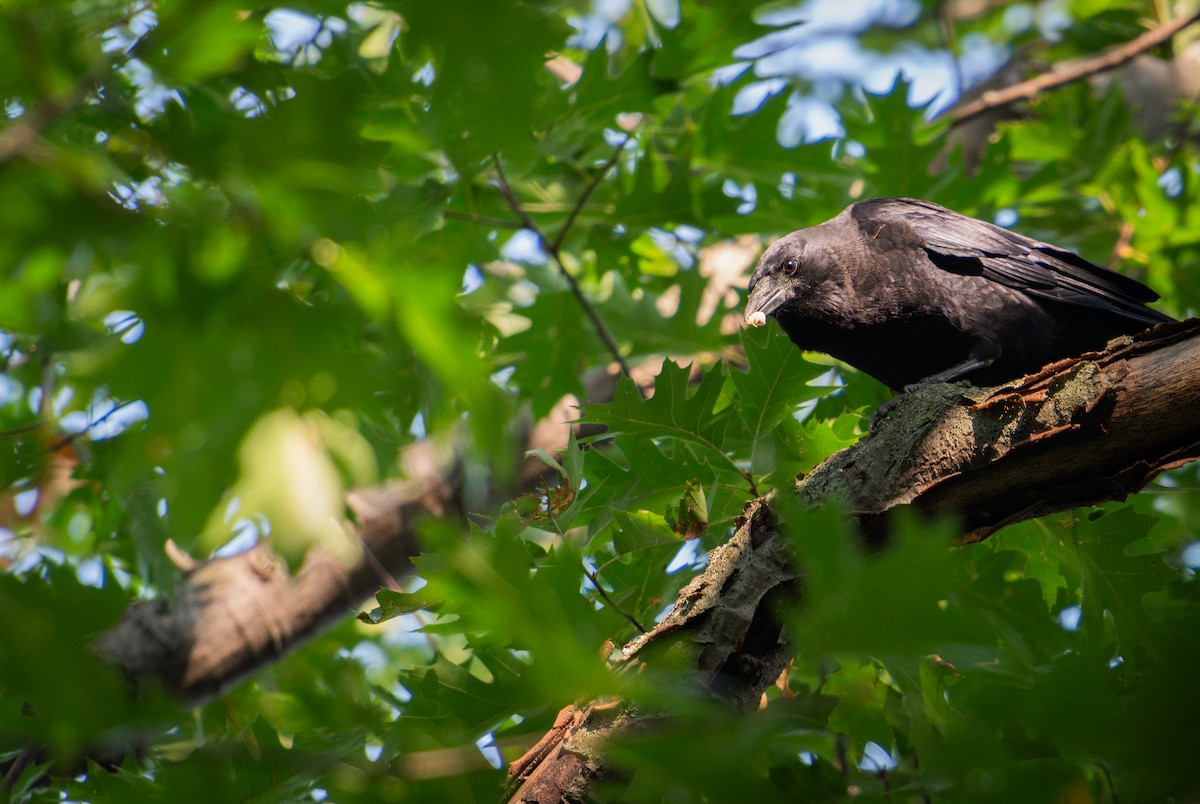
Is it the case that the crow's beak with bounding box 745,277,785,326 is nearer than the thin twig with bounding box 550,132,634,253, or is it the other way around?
the crow's beak with bounding box 745,277,785,326

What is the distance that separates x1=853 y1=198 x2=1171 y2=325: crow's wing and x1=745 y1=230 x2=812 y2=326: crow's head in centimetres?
28

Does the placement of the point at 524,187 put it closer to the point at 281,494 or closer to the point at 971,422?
the point at 971,422

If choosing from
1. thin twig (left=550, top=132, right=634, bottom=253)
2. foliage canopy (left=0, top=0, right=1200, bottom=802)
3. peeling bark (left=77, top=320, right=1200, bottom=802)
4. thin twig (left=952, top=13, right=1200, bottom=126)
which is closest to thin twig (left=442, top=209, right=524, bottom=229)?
foliage canopy (left=0, top=0, right=1200, bottom=802)

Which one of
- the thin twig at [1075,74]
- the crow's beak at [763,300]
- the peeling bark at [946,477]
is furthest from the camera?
the thin twig at [1075,74]

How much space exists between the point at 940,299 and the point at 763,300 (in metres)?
0.65

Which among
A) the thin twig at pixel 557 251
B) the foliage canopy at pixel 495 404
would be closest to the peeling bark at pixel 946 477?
the foliage canopy at pixel 495 404

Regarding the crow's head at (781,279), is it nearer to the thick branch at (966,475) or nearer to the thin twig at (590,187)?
the thin twig at (590,187)

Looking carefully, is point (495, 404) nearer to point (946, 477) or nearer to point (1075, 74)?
point (946, 477)

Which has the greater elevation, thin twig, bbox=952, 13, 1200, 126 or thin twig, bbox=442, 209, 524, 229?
thin twig, bbox=442, 209, 524, 229

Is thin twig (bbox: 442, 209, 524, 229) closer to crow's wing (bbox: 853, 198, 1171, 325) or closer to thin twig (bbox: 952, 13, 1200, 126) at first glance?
crow's wing (bbox: 853, 198, 1171, 325)

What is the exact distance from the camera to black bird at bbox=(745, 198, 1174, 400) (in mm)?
3363

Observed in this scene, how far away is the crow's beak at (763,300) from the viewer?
3.52 m

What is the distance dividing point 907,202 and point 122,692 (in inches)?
136

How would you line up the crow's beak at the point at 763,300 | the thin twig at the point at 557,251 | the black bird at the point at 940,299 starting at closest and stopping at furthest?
the black bird at the point at 940,299, the crow's beak at the point at 763,300, the thin twig at the point at 557,251
